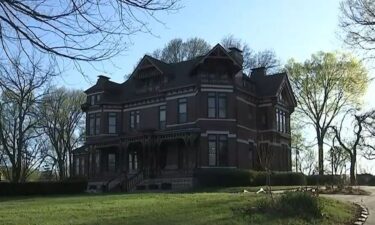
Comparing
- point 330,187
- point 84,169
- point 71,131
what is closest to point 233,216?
point 330,187

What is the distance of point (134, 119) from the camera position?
166ft

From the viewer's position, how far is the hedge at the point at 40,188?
41.5 meters

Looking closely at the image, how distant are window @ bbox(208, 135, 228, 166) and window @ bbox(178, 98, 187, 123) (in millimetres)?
3076

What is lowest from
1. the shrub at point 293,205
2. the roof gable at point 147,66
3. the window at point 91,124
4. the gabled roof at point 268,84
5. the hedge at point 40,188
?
the hedge at point 40,188

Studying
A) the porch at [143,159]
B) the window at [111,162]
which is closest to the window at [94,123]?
the porch at [143,159]

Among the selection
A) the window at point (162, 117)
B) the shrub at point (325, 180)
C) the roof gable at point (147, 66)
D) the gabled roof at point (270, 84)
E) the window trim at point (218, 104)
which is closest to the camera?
the shrub at point (325, 180)

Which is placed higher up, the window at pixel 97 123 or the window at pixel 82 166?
the window at pixel 97 123

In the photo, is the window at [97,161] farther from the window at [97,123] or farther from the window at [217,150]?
the window at [217,150]

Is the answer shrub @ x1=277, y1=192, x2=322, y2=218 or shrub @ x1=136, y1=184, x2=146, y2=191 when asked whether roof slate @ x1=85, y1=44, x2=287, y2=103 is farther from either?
shrub @ x1=277, y1=192, x2=322, y2=218

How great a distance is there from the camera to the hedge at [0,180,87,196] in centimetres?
4150

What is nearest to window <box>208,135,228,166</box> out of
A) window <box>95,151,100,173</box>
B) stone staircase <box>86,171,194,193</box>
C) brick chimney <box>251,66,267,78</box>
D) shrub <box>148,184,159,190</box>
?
stone staircase <box>86,171,194,193</box>

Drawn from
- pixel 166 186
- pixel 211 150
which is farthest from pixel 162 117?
pixel 166 186

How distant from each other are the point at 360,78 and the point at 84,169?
30.8m

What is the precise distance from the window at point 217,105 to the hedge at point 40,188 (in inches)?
498
